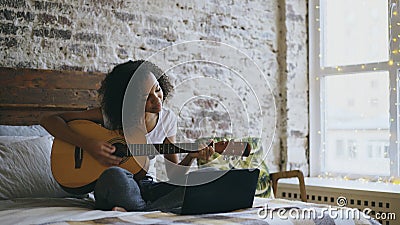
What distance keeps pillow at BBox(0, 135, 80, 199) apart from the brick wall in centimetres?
77

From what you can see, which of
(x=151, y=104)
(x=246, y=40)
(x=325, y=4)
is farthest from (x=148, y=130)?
(x=325, y=4)

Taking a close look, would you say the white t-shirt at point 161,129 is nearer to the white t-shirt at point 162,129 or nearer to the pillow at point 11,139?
the white t-shirt at point 162,129

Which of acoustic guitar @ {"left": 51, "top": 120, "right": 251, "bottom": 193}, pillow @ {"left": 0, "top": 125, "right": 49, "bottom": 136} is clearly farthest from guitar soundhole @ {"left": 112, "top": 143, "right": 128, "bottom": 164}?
pillow @ {"left": 0, "top": 125, "right": 49, "bottom": 136}

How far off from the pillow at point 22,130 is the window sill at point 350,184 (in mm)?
1954

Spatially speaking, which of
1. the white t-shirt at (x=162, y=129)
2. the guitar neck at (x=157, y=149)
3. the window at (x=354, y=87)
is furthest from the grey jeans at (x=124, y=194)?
the window at (x=354, y=87)

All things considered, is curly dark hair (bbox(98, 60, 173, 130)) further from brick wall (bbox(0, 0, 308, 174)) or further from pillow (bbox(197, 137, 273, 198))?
brick wall (bbox(0, 0, 308, 174))

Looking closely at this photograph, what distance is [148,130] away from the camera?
3.11 metres

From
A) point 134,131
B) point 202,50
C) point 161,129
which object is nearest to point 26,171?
point 134,131

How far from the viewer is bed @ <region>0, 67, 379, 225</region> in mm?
2463

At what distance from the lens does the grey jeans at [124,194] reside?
107 inches

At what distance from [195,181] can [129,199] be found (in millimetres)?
319

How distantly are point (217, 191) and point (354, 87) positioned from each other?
7.98 feet

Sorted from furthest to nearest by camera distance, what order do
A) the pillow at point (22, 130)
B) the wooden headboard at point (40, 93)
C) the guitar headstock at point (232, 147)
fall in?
the wooden headboard at point (40, 93) < the pillow at point (22, 130) < the guitar headstock at point (232, 147)

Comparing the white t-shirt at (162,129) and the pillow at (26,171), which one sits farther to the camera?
the white t-shirt at (162,129)
